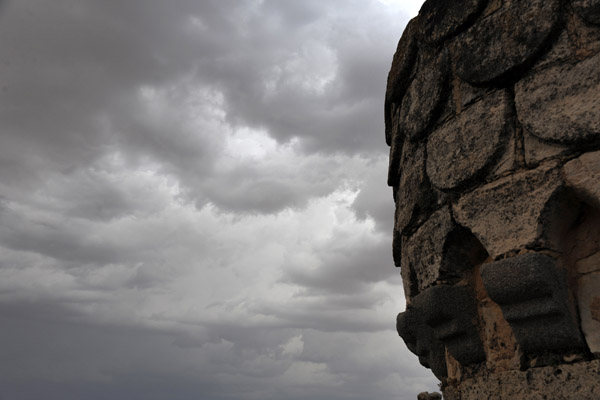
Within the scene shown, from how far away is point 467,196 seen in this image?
9.58 ft

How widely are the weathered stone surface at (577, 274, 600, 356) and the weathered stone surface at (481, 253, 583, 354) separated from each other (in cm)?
5

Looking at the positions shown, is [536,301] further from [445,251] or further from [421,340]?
[421,340]

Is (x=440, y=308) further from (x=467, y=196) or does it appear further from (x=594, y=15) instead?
(x=594, y=15)

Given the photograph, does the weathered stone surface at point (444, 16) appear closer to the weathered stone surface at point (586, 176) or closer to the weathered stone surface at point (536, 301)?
the weathered stone surface at point (586, 176)

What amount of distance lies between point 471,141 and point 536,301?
0.92 meters

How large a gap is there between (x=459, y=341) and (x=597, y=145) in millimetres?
1247

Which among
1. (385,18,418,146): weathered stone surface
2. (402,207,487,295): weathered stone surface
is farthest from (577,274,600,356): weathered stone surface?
(385,18,418,146): weathered stone surface

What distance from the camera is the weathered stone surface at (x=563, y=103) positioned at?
2.42 metres

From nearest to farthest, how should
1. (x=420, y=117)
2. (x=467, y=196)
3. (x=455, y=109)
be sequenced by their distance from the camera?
1. (x=467, y=196)
2. (x=455, y=109)
3. (x=420, y=117)

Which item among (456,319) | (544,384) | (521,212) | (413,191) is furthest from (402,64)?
(544,384)

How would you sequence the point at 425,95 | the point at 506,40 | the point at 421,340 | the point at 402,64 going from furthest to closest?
the point at 402,64 < the point at 421,340 < the point at 425,95 < the point at 506,40

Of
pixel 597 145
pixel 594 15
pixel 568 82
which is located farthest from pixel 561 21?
pixel 597 145

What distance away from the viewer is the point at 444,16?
3.29 meters

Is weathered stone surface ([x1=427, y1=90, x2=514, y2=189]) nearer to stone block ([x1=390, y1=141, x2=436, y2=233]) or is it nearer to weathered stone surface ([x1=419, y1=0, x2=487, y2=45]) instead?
stone block ([x1=390, y1=141, x2=436, y2=233])
